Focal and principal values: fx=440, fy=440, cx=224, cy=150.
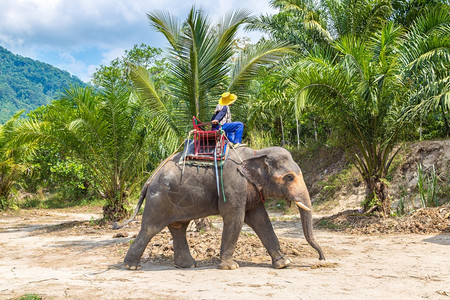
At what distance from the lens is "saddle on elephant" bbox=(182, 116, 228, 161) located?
274 inches

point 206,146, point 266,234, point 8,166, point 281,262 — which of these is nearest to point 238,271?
point 281,262

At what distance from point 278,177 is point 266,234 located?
95cm

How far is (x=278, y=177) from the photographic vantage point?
6703 mm

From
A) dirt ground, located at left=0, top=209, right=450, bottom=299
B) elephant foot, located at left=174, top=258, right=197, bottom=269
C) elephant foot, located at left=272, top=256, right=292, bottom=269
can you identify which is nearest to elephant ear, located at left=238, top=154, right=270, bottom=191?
elephant foot, located at left=272, top=256, right=292, bottom=269

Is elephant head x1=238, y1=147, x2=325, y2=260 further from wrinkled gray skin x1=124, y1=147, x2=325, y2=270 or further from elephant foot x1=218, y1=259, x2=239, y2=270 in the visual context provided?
elephant foot x1=218, y1=259, x2=239, y2=270

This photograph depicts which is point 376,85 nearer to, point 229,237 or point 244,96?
point 244,96

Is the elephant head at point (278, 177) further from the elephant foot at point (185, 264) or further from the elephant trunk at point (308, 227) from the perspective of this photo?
the elephant foot at point (185, 264)

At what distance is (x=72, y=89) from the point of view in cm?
1195

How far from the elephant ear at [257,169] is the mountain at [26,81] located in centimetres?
13273

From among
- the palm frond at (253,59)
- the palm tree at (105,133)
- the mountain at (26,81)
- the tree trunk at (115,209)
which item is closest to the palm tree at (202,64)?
the palm frond at (253,59)

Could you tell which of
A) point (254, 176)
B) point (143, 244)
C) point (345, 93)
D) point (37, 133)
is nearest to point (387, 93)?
point (345, 93)

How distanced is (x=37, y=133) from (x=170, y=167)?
7.17 meters

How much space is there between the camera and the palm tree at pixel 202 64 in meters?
9.58

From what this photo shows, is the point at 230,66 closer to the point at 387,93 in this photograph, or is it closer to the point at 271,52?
the point at 271,52
